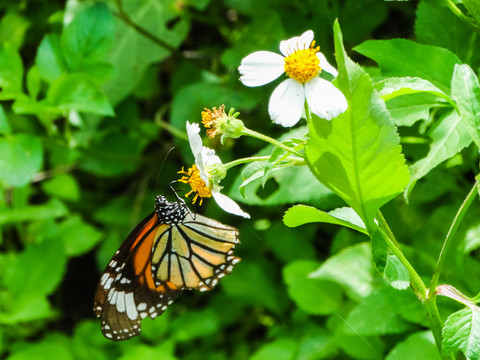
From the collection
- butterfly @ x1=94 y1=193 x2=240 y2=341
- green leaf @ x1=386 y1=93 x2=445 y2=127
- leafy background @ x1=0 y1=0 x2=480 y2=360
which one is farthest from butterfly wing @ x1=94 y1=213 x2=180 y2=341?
green leaf @ x1=386 y1=93 x2=445 y2=127

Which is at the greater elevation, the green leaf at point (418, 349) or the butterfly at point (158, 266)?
the green leaf at point (418, 349)

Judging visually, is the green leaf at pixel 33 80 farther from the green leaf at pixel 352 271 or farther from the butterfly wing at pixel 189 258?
the green leaf at pixel 352 271

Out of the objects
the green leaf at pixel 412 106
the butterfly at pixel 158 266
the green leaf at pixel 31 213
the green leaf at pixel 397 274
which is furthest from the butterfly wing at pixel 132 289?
the green leaf at pixel 397 274

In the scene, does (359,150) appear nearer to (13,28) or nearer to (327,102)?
(327,102)

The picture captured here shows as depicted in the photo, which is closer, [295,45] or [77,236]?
[295,45]

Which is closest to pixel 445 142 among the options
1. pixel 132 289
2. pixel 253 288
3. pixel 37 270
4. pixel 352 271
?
pixel 352 271

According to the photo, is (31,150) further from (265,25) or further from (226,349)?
(226,349)

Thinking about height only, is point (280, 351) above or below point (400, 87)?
below
